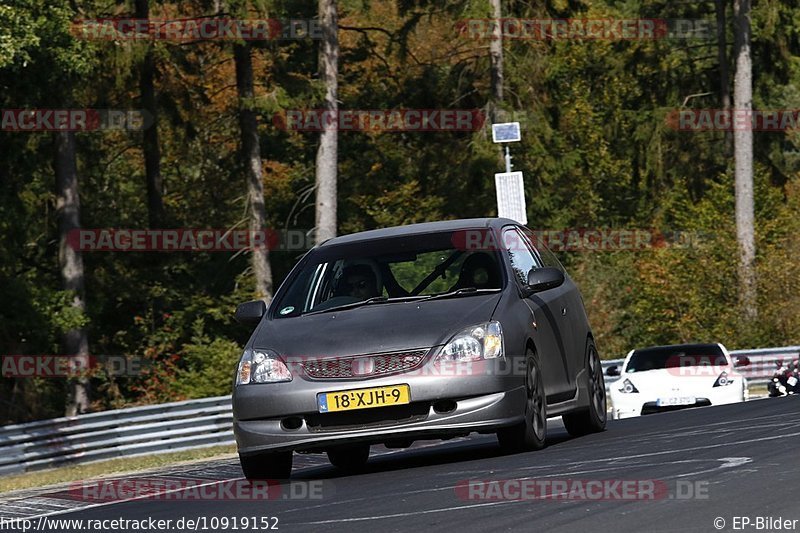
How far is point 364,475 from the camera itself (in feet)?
40.1

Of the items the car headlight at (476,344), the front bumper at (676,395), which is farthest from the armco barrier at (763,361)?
the car headlight at (476,344)

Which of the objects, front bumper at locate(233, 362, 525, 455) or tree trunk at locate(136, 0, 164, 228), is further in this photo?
tree trunk at locate(136, 0, 164, 228)

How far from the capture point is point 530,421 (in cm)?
1202

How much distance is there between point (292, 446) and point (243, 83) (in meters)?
33.6

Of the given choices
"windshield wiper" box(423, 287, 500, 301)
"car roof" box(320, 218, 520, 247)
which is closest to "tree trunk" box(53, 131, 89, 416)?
"car roof" box(320, 218, 520, 247)

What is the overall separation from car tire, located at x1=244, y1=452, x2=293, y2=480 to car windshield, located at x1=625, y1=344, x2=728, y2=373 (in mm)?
13744

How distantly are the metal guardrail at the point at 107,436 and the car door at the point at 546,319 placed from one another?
1518cm

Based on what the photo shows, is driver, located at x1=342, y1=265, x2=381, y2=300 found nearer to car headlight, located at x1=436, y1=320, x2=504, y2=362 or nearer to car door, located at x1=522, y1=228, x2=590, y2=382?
car headlight, located at x1=436, y1=320, x2=504, y2=362

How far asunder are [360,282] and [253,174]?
32573 millimetres

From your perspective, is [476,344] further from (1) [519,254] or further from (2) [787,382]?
(2) [787,382]

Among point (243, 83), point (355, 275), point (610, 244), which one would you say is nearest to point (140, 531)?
point (355, 275)

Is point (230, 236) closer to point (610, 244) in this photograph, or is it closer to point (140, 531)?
point (610, 244)

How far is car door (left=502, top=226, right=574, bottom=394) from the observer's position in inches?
496

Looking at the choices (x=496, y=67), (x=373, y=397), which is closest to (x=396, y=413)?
(x=373, y=397)
